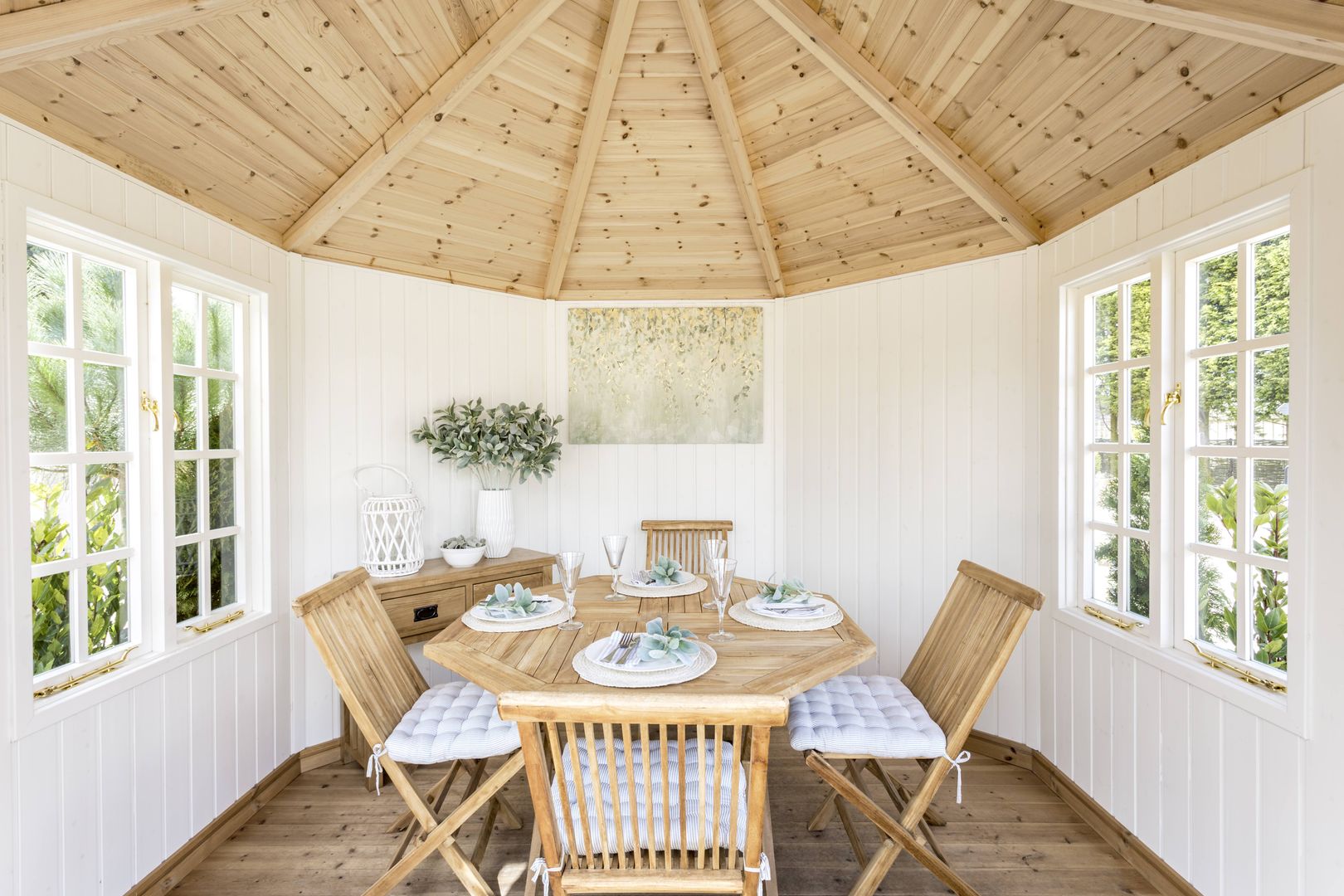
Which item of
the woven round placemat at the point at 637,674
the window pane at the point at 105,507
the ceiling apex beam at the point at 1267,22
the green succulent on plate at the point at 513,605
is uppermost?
the ceiling apex beam at the point at 1267,22

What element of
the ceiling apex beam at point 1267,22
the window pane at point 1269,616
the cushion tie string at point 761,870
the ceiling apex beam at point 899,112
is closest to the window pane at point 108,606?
the cushion tie string at point 761,870

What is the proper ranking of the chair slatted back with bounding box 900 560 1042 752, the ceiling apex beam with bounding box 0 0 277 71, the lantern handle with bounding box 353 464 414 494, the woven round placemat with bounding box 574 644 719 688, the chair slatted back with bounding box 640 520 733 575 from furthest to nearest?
1. the chair slatted back with bounding box 640 520 733 575
2. the lantern handle with bounding box 353 464 414 494
3. the chair slatted back with bounding box 900 560 1042 752
4. the woven round placemat with bounding box 574 644 719 688
5. the ceiling apex beam with bounding box 0 0 277 71

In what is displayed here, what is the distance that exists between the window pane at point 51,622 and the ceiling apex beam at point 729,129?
2755mm

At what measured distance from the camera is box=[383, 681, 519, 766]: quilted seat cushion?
6.08 ft

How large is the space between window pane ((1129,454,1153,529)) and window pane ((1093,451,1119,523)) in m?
0.06

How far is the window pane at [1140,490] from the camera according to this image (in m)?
2.29

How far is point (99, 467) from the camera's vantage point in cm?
203

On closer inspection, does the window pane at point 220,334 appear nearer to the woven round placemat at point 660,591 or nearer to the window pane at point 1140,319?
the woven round placemat at point 660,591

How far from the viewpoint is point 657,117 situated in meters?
2.93

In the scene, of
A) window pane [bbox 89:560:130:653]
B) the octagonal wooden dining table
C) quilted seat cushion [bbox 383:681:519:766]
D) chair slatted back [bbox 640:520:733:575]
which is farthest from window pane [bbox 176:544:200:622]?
chair slatted back [bbox 640:520:733:575]

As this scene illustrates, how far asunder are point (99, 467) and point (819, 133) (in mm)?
2995

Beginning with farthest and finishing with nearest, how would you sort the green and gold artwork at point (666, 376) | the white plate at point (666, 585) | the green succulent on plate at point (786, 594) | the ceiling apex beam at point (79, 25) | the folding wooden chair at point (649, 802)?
the green and gold artwork at point (666, 376), the white plate at point (666, 585), the green succulent on plate at point (786, 594), the ceiling apex beam at point (79, 25), the folding wooden chair at point (649, 802)

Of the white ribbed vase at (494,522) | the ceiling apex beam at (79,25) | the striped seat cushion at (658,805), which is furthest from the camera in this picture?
the white ribbed vase at (494,522)

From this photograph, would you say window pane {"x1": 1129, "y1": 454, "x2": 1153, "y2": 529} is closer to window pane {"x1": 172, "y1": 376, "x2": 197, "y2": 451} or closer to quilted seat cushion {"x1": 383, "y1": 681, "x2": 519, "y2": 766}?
quilted seat cushion {"x1": 383, "y1": 681, "x2": 519, "y2": 766}
